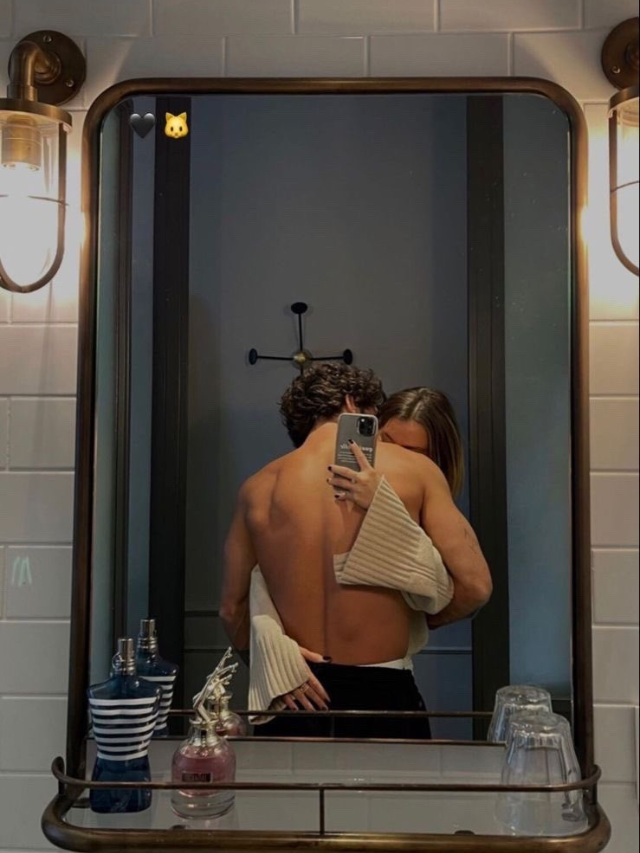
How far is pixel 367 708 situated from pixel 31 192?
2.54 ft

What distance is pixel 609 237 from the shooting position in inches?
44.6

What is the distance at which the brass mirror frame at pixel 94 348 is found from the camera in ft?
3.65

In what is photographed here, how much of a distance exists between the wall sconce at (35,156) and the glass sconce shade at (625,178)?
27.2 inches

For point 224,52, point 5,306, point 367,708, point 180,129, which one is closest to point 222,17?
point 224,52

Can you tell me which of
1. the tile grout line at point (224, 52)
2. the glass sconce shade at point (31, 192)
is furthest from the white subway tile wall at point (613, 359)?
the glass sconce shade at point (31, 192)

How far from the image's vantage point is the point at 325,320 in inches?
44.8

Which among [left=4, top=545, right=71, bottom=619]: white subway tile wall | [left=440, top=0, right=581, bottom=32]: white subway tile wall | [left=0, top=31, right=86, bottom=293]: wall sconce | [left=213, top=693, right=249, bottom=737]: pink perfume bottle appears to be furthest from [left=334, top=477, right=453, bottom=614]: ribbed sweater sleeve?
[left=440, top=0, right=581, bottom=32]: white subway tile wall

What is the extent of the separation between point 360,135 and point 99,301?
15.9 inches

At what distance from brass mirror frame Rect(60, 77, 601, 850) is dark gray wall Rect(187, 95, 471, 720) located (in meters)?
0.02

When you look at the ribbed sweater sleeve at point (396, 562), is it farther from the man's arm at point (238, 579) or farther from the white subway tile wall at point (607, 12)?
the white subway tile wall at point (607, 12)

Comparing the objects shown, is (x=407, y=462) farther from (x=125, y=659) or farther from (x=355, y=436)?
(x=125, y=659)

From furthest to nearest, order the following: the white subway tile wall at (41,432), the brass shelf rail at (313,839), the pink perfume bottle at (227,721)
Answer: the white subway tile wall at (41,432) → the pink perfume bottle at (227,721) → the brass shelf rail at (313,839)

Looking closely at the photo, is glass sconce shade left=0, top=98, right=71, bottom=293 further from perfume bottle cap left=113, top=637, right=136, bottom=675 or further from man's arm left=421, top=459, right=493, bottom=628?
man's arm left=421, top=459, right=493, bottom=628

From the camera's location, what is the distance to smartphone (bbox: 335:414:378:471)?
1130mm
